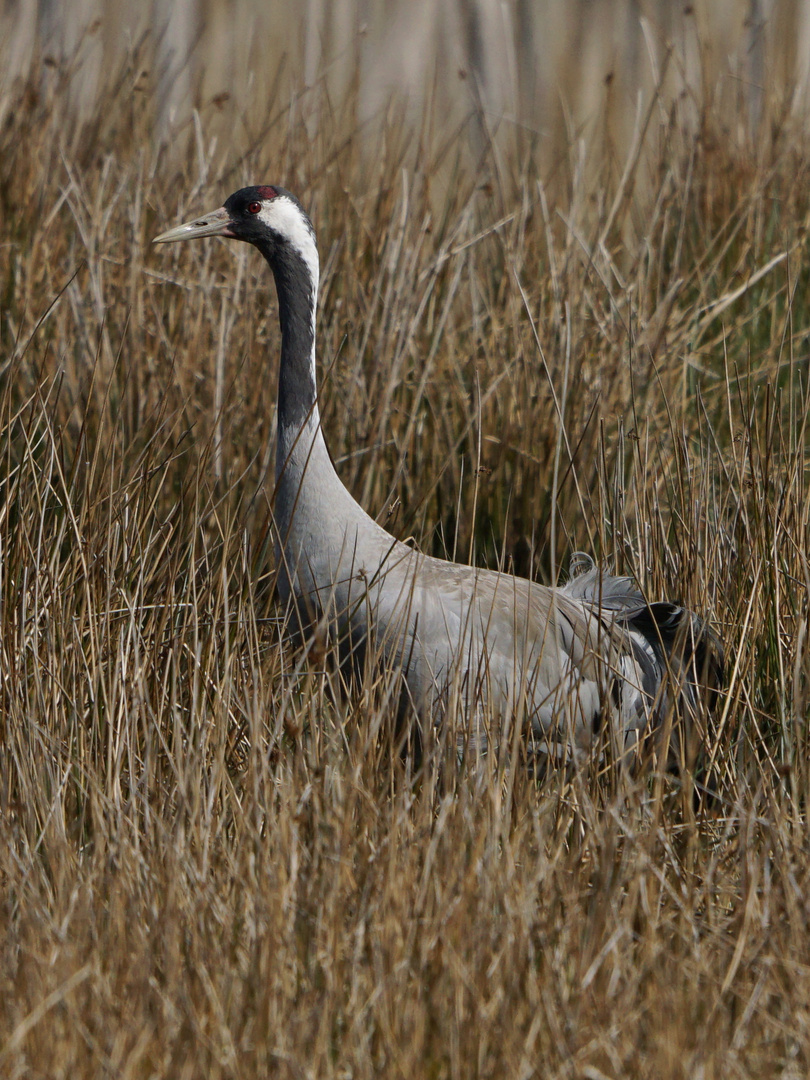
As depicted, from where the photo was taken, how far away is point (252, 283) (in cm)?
458

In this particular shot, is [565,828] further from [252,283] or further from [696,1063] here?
[252,283]

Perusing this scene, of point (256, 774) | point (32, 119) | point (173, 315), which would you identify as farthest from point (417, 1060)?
point (32, 119)

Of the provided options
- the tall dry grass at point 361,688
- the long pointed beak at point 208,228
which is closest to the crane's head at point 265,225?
the long pointed beak at point 208,228

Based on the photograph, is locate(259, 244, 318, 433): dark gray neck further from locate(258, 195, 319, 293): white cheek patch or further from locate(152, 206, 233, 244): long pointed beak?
locate(152, 206, 233, 244): long pointed beak

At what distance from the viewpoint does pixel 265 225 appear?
3416 millimetres

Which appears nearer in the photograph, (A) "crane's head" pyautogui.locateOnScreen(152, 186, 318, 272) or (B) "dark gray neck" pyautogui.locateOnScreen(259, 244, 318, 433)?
(B) "dark gray neck" pyautogui.locateOnScreen(259, 244, 318, 433)

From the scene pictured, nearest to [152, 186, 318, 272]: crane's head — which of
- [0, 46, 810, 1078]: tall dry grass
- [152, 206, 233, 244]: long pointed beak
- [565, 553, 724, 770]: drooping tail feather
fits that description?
[152, 206, 233, 244]: long pointed beak

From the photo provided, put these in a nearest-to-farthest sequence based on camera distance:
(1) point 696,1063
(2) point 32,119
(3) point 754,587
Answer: (1) point 696,1063 → (3) point 754,587 → (2) point 32,119

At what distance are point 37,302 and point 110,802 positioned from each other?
2577 millimetres

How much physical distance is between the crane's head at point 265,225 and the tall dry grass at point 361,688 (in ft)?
1.28

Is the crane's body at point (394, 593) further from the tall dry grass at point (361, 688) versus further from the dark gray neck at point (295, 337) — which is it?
the tall dry grass at point (361, 688)

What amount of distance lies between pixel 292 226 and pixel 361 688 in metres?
1.27

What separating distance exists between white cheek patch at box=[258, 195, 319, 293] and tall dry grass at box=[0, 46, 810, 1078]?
0.41 meters

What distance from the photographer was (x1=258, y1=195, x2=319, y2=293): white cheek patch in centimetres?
340
